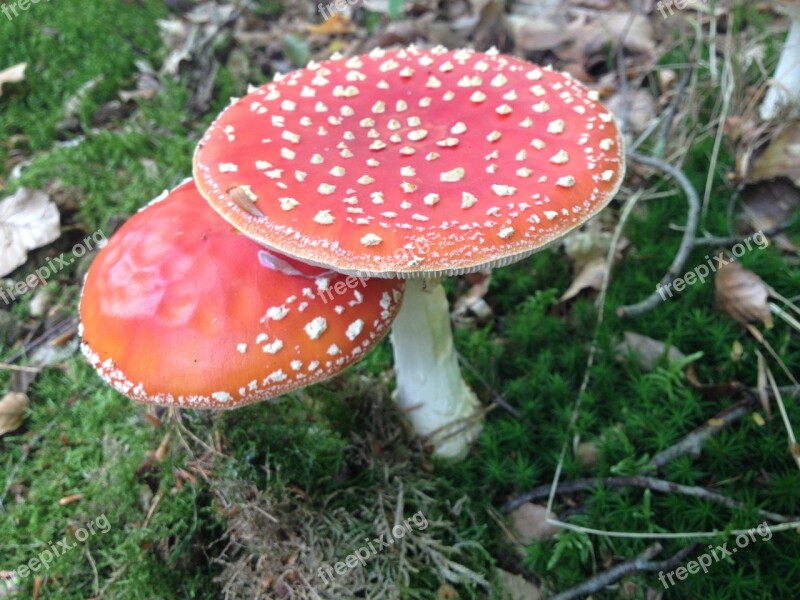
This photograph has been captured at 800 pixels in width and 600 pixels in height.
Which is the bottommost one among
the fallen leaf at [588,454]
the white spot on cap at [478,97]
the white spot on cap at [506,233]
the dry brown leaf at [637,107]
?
the fallen leaf at [588,454]

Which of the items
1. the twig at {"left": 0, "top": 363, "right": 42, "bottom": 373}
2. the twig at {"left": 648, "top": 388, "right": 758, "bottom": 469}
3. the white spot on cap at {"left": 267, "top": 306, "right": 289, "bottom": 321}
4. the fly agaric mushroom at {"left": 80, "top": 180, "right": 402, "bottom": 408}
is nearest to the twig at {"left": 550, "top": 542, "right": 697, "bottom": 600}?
the twig at {"left": 648, "top": 388, "right": 758, "bottom": 469}

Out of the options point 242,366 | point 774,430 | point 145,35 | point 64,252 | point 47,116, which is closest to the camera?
point 242,366

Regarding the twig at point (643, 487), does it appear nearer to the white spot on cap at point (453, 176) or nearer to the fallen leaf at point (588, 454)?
the fallen leaf at point (588, 454)

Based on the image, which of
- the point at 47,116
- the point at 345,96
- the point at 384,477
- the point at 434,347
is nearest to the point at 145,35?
the point at 47,116

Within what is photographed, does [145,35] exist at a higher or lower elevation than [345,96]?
lower

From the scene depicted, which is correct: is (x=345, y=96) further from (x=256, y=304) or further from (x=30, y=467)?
(x=30, y=467)

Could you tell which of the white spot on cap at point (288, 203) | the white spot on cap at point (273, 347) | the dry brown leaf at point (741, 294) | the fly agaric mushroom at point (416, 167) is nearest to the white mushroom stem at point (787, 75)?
the dry brown leaf at point (741, 294)

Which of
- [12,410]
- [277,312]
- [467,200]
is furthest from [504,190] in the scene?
[12,410]

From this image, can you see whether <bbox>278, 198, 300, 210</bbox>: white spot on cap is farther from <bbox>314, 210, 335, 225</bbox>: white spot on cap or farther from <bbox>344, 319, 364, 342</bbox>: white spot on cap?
<bbox>344, 319, 364, 342</bbox>: white spot on cap
